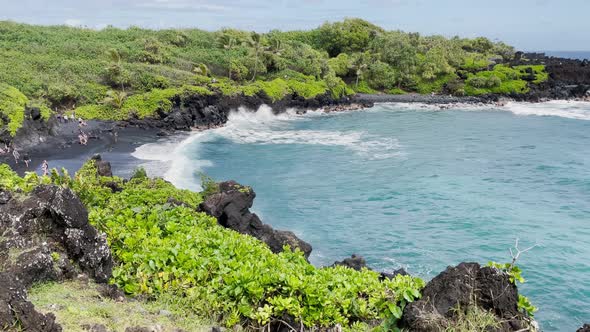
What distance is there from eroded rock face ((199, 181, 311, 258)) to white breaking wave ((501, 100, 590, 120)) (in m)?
56.0

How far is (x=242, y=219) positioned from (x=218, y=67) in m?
56.4

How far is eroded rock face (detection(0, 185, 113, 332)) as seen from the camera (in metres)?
9.47

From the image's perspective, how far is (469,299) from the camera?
8820mm

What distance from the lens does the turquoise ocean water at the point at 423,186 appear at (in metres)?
22.9

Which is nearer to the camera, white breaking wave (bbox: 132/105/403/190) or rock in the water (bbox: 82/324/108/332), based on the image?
rock in the water (bbox: 82/324/108/332)

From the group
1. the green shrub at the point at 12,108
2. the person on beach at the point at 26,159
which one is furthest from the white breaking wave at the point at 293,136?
the person on beach at the point at 26,159

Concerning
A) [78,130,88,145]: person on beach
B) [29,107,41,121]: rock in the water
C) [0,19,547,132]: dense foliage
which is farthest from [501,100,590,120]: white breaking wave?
[29,107,41,121]: rock in the water

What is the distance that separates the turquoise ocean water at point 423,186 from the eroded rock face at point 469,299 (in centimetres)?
1085

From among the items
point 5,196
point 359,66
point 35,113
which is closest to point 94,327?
point 5,196

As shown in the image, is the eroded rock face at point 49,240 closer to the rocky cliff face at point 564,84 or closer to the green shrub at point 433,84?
the green shrub at point 433,84

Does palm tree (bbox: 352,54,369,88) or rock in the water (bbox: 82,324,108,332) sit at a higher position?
palm tree (bbox: 352,54,369,88)

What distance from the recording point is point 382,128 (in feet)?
185

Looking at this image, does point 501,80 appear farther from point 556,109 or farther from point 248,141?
point 248,141

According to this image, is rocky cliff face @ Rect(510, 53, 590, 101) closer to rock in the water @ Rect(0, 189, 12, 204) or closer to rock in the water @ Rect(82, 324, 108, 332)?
rock in the water @ Rect(0, 189, 12, 204)
